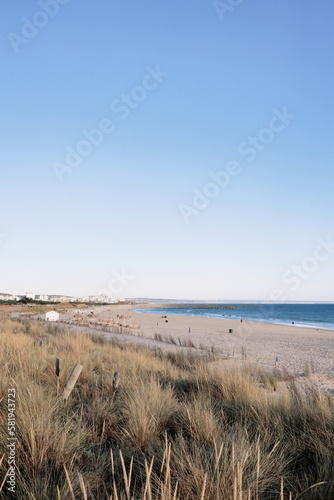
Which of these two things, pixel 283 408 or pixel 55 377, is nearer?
pixel 283 408

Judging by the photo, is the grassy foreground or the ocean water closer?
the grassy foreground

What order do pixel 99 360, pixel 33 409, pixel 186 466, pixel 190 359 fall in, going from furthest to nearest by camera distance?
pixel 190 359, pixel 99 360, pixel 33 409, pixel 186 466

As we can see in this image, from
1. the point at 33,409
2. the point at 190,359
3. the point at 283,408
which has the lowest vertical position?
the point at 190,359

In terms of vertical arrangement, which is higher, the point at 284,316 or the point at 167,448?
the point at 167,448

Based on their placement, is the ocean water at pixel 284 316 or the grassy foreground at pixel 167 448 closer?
the grassy foreground at pixel 167 448

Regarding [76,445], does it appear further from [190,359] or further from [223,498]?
[190,359]

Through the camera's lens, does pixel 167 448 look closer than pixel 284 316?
Yes

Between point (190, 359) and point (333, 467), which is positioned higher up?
point (333, 467)

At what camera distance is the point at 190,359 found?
10.0m

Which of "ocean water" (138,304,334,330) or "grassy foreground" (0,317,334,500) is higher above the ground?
"grassy foreground" (0,317,334,500)

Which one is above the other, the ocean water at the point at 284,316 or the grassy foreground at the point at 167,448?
the grassy foreground at the point at 167,448

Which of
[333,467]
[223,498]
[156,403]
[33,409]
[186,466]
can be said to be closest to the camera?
[223,498]

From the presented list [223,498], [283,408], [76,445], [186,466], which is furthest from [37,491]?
[283,408]

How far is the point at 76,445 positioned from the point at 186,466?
46.6 inches
